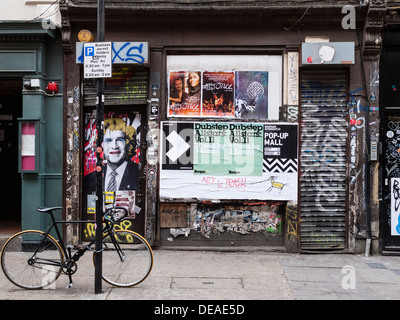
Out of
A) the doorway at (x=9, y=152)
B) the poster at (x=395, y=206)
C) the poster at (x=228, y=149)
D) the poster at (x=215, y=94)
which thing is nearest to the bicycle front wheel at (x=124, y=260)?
the poster at (x=228, y=149)

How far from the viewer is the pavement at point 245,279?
20.0ft

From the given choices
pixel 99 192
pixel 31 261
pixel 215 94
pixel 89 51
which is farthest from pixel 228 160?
pixel 31 261

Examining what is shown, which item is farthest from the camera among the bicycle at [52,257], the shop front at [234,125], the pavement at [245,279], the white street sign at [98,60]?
the shop front at [234,125]

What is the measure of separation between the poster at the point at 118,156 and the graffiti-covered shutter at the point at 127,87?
328 mm

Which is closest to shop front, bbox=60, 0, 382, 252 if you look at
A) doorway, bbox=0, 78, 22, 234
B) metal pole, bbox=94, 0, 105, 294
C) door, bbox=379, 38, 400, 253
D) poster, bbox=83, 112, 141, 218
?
poster, bbox=83, 112, 141, 218

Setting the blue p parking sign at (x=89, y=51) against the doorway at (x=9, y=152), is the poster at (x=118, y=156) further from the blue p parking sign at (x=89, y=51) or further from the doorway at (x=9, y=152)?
the doorway at (x=9, y=152)

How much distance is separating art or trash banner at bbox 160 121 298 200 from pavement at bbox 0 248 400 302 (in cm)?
122

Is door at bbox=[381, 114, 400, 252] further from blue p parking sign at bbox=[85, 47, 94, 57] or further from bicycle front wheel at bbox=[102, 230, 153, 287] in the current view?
blue p parking sign at bbox=[85, 47, 94, 57]

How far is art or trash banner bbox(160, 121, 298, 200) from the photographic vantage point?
863 cm

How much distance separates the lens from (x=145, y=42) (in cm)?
841

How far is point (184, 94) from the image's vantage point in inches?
349

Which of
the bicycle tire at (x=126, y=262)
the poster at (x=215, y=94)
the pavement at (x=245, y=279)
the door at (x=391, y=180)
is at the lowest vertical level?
the pavement at (x=245, y=279)

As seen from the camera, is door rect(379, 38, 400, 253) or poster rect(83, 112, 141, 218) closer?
door rect(379, 38, 400, 253)

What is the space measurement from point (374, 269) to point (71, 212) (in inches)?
226
